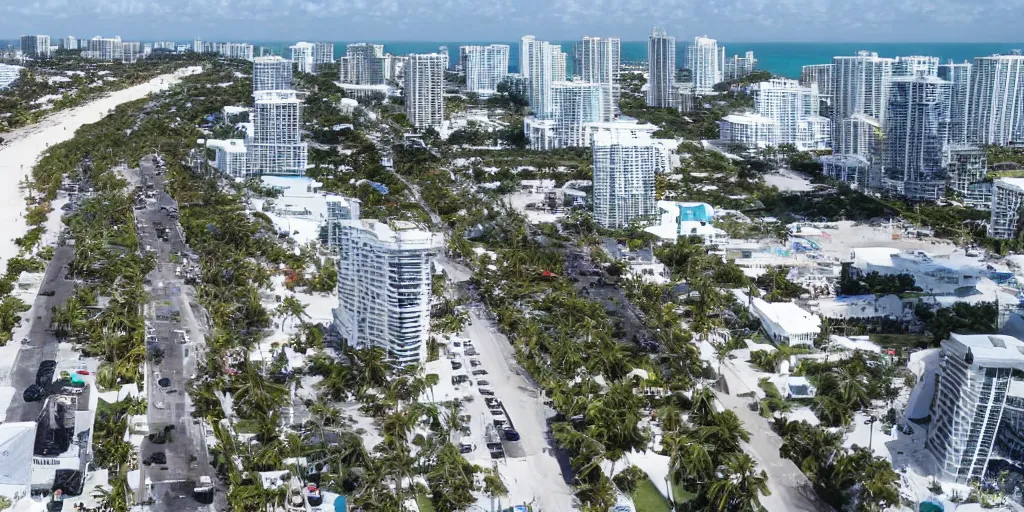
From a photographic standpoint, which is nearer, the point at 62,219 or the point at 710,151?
the point at 62,219

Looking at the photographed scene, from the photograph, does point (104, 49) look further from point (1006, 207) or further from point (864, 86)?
point (1006, 207)

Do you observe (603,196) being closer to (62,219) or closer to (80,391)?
(62,219)

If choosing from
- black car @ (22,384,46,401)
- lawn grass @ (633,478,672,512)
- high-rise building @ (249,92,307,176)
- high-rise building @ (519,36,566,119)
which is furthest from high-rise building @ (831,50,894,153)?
black car @ (22,384,46,401)

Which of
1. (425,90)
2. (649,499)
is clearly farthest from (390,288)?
Result: (425,90)

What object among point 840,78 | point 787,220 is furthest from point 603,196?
point 840,78

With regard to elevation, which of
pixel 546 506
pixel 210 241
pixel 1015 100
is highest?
pixel 1015 100
